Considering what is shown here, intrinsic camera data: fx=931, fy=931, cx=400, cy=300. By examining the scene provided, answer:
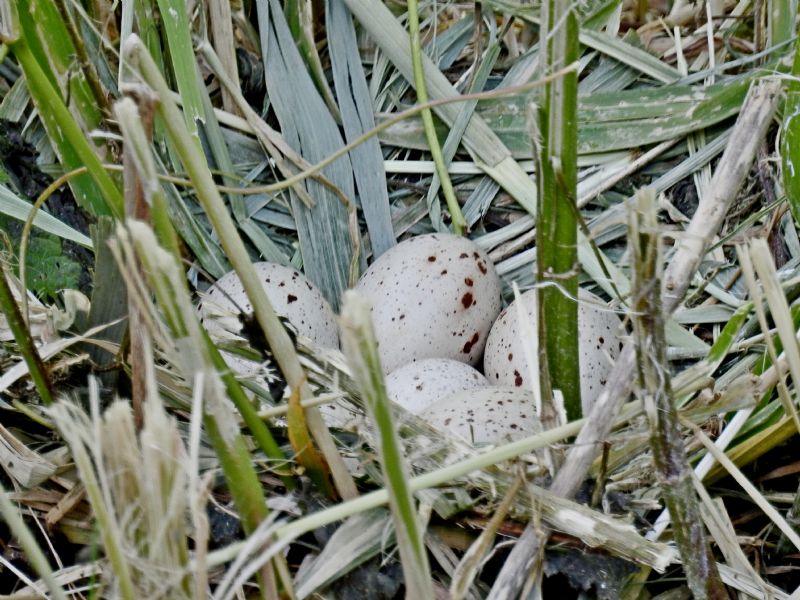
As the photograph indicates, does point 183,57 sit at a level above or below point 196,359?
above

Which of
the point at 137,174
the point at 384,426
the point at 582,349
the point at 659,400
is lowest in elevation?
the point at 582,349

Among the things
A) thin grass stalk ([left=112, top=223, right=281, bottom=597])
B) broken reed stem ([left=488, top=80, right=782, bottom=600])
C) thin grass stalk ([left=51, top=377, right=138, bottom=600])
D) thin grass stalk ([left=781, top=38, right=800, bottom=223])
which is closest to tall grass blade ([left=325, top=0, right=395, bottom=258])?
thin grass stalk ([left=781, top=38, right=800, bottom=223])

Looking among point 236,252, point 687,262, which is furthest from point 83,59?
point 687,262

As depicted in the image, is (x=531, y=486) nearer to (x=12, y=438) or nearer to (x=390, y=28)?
(x=12, y=438)

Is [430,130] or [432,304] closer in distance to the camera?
[432,304]

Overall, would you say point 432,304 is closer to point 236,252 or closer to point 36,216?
point 36,216

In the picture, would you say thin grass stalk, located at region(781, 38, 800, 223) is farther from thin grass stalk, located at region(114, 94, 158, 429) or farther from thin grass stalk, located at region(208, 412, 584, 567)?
thin grass stalk, located at region(114, 94, 158, 429)

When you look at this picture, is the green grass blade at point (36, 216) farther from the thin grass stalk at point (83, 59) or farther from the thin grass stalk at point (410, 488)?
the thin grass stalk at point (410, 488)

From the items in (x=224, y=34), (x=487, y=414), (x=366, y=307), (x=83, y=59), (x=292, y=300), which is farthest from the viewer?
(x=224, y=34)

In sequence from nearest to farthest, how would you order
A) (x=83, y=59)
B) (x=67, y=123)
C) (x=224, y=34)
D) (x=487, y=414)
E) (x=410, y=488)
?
(x=410, y=488), (x=67, y=123), (x=487, y=414), (x=83, y=59), (x=224, y=34)
